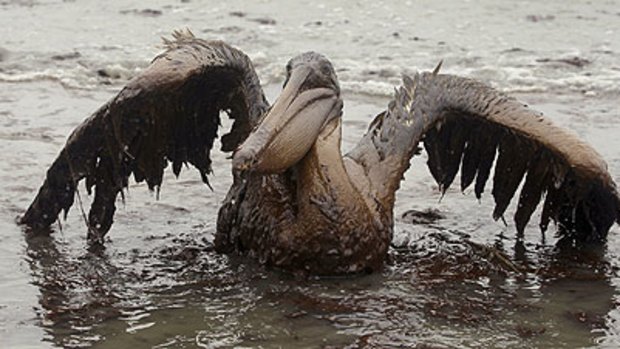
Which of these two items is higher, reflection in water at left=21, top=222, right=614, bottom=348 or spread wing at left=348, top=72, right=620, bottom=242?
spread wing at left=348, top=72, right=620, bottom=242

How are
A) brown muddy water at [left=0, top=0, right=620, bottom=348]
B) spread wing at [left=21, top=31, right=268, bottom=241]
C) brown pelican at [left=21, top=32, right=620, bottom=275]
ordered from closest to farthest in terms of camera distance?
brown muddy water at [left=0, top=0, right=620, bottom=348], brown pelican at [left=21, top=32, right=620, bottom=275], spread wing at [left=21, top=31, right=268, bottom=241]

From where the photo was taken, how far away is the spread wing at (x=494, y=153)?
8234 mm

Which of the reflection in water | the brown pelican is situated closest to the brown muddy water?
the reflection in water

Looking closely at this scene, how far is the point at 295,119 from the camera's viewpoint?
7.53 metres

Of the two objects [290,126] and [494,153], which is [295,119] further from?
[494,153]

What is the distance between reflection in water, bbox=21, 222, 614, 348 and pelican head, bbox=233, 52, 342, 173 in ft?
2.44

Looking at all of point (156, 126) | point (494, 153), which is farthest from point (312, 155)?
point (494, 153)

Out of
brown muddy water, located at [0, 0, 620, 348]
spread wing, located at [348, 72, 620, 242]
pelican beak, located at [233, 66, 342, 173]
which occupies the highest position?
pelican beak, located at [233, 66, 342, 173]

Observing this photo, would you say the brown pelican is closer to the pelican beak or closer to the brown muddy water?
the pelican beak

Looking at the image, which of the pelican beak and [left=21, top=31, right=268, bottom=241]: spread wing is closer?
the pelican beak

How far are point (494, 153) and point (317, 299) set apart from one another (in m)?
1.83

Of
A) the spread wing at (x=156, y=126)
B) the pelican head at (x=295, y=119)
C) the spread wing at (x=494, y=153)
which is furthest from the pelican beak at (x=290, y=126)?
the spread wing at (x=156, y=126)

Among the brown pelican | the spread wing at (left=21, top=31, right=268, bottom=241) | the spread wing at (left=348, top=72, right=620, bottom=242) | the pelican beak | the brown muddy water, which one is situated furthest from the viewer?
the spread wing at (left=348, top=72, right=620, bottom=242)

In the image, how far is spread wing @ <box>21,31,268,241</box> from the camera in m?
8.10
